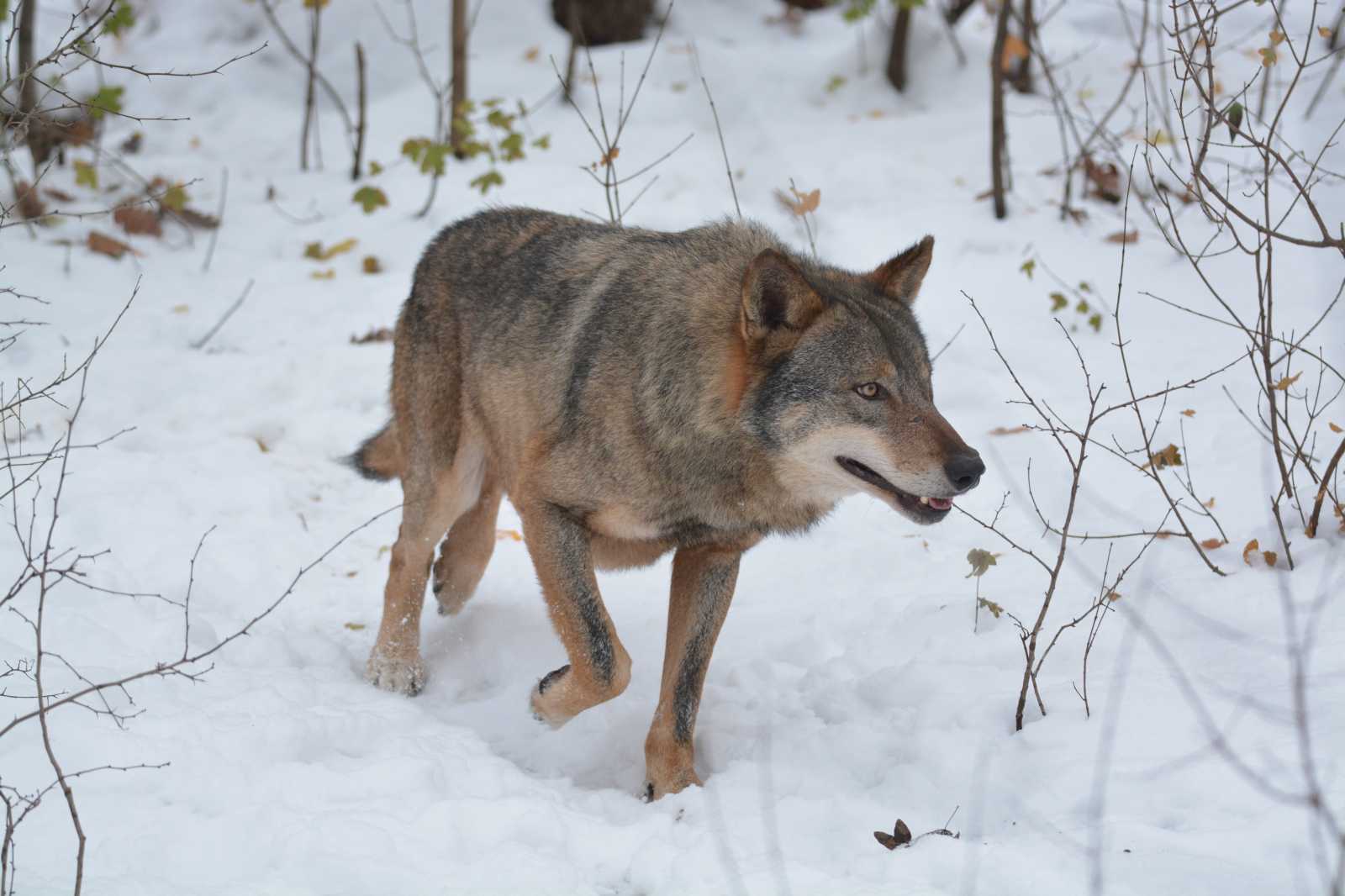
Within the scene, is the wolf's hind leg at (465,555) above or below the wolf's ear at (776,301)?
below

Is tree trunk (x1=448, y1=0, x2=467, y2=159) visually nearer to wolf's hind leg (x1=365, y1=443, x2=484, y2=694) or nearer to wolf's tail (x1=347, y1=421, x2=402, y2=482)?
wolf's tail (x1=347, y1=421, x2=402, y2=482)

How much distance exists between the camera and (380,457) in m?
5.96

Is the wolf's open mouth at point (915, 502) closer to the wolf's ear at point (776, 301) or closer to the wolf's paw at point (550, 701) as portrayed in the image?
the wolf's ear at point (776, 301)

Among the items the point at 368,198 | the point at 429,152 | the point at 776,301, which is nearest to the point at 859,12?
the point at 429,152

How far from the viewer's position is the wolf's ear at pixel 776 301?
384 cm

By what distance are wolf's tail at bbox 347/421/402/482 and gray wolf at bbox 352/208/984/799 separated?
0.58 meters

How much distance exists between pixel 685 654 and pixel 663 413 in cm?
98

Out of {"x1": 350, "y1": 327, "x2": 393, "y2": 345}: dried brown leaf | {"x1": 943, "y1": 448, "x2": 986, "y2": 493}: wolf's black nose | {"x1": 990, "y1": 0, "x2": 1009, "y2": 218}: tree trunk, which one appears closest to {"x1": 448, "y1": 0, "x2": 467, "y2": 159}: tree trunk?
{"x1": 350, "y1": 327, "x2": 393, "y2": 345}: dried brown leaf

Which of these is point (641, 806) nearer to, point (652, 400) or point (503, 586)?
point (652, 400)

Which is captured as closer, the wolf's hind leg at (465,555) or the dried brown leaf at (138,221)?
the wolf's hind leg at (465,555)

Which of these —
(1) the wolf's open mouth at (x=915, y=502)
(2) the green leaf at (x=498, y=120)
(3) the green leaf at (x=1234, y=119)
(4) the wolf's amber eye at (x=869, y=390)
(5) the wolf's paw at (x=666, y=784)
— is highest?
(3) the green leaf at (x=1234, y=119)

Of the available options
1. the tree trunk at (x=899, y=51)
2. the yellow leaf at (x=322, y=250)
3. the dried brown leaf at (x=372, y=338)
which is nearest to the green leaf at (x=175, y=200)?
the yellow leaf at (x=322, y=250)

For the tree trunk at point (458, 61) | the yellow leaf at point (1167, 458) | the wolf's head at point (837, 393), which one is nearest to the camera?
the wolf's head at point (837, 393)

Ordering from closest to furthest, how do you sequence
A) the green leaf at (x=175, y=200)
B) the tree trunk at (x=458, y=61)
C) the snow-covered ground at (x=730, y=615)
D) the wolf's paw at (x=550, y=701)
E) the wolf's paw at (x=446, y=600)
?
the snow-covered ground at (x=730, y=615) < the wolf's paw at (x=550, y=701) < the wolf's paw at (x=446, y=600) < the green leaf at (x=175, y=200) < the tree trunk at (x=458, y=61)
